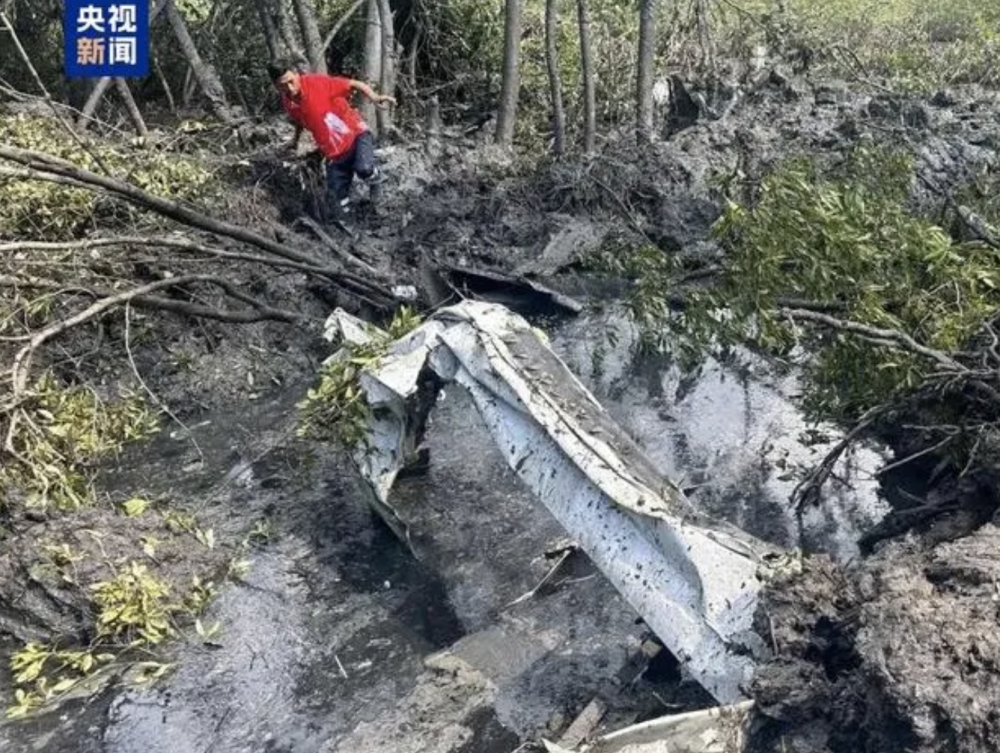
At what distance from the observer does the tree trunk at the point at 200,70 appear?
1021cm

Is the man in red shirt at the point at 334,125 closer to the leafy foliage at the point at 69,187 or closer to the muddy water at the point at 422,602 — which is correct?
the leafy foliage at the point at 69,187

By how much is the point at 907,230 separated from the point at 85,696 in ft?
12.6

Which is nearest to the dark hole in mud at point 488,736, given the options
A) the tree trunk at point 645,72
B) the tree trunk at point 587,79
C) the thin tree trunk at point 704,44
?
the tree trunk at point 587,79

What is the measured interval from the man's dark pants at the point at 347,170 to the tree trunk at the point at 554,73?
2.11m

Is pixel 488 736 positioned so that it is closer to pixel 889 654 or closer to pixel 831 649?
pixel 831 649

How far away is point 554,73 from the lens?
9836 millimetres

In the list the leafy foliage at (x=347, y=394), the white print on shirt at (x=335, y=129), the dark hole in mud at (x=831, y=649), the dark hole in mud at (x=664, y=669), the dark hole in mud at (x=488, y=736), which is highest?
the white print on shirt at (x=335, y=129)

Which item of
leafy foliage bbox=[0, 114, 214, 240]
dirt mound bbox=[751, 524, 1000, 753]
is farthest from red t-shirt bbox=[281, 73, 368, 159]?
dirt mound bbox=[751, 524, 1000, 753]

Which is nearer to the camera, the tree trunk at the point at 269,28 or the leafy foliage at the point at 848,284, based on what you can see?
the leafy foliage at the point at 848,284

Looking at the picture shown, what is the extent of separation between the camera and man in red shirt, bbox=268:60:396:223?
8203mm

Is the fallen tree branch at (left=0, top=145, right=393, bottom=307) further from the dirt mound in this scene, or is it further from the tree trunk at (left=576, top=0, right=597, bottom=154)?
the dirt mound

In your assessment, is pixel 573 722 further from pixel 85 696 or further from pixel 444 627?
pixel 85 696

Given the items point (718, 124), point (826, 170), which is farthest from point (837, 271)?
point (718, 124)

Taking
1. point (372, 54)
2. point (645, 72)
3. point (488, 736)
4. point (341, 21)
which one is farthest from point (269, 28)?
point (488, 736)
